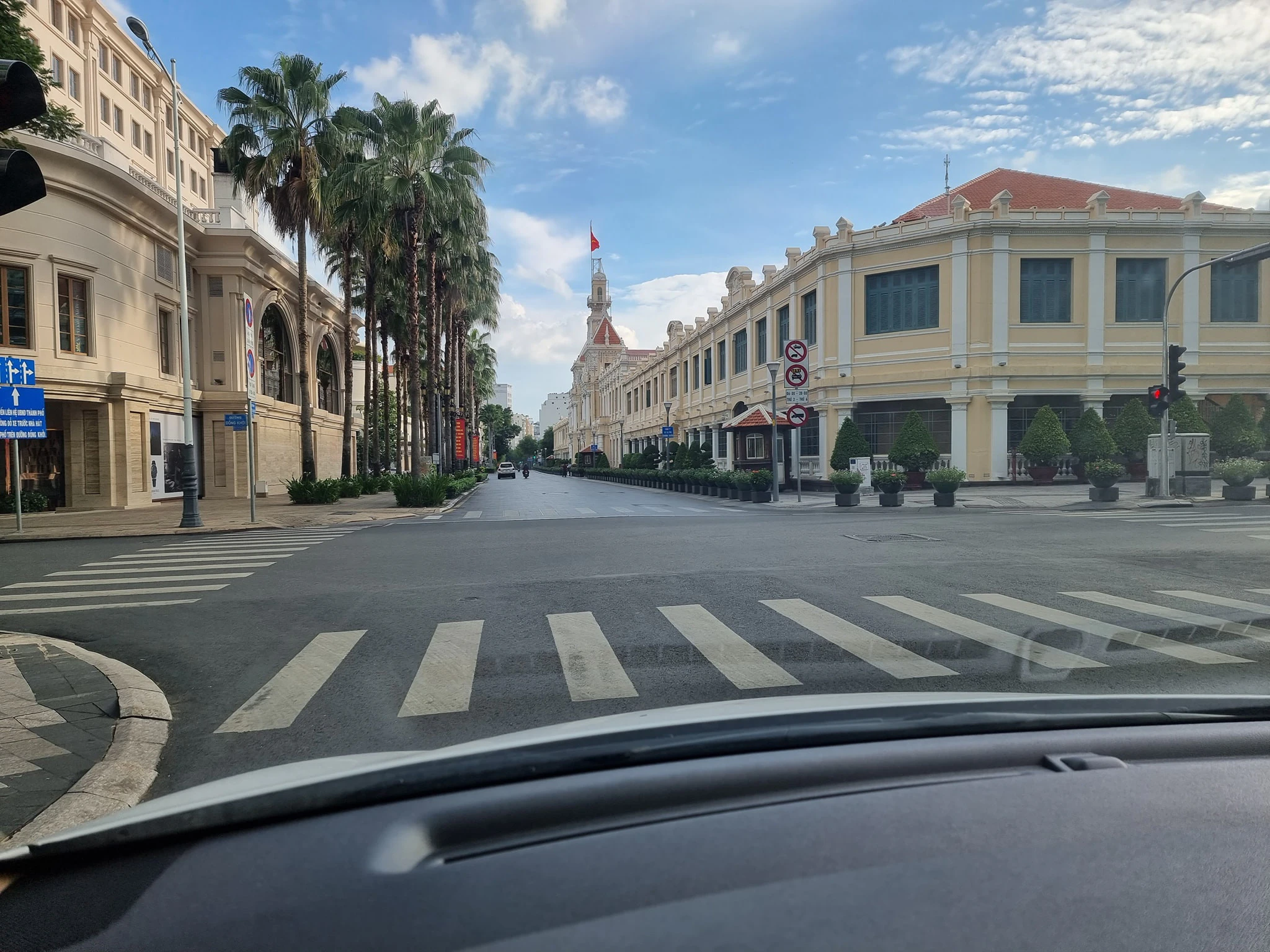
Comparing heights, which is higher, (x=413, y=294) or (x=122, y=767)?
(x=413, y=294)

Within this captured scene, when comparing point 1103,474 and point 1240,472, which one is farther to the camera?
point 1103,474

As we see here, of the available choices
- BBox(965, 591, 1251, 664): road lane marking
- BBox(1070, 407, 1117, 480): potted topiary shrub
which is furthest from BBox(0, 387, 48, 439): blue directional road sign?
BBox(1070, 407, 1117, 480): potted topiary shrub

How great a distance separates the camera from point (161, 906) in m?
1.61

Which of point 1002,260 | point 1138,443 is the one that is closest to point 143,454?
point 1002,260

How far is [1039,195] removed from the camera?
38656 millimetres

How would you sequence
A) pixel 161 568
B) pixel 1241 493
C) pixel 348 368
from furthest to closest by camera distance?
pixel 348 368 → pixel 1241 493 → pixel 161 568

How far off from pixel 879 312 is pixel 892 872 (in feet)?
120

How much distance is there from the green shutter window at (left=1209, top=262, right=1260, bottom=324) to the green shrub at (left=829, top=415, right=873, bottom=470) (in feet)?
52.8

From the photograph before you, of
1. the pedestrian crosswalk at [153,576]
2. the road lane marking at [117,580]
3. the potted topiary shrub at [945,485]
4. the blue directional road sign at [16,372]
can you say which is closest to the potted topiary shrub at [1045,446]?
the potted topiary shrub at [945,485]

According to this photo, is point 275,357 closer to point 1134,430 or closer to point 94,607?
point 94,607

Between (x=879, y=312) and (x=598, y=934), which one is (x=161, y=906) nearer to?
(x=598, y=934)

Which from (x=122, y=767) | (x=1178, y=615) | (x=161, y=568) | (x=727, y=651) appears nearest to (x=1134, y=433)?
(x=1178, y=615)

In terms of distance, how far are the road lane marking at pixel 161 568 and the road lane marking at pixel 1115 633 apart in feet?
32.4

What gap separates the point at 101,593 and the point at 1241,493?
26.5 meters
